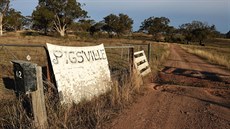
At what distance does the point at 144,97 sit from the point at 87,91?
1.55 meters

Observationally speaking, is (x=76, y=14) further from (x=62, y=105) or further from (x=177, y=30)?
(x=62, y=105)

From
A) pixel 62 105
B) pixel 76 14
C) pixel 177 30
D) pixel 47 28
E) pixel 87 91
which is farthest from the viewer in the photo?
pixel 177 30

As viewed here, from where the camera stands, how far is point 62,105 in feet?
18.8

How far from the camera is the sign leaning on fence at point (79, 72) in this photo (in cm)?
613

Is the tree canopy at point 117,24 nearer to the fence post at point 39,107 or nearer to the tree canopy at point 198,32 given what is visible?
the tree canopy at point 198,32

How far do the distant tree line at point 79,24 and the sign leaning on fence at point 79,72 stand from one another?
175ft

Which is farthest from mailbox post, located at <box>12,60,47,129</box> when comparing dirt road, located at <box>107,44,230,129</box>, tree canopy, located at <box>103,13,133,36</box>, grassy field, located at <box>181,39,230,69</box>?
tree canopy, located at <box>103,13,133,36</box>

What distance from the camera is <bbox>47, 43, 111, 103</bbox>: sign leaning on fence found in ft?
20.1

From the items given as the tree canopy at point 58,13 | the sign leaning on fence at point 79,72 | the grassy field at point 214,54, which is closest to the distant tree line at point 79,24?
the tree canopy at point 58,13

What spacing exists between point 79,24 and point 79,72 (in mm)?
61423

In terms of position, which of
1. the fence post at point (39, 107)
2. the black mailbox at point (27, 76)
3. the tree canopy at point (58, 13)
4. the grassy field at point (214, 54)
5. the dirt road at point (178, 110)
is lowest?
the grassy field at point (214, 54)

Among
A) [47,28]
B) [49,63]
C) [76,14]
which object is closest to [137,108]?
[49,63]

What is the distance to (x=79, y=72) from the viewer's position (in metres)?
6.88

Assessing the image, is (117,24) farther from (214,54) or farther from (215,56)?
(215,56)
